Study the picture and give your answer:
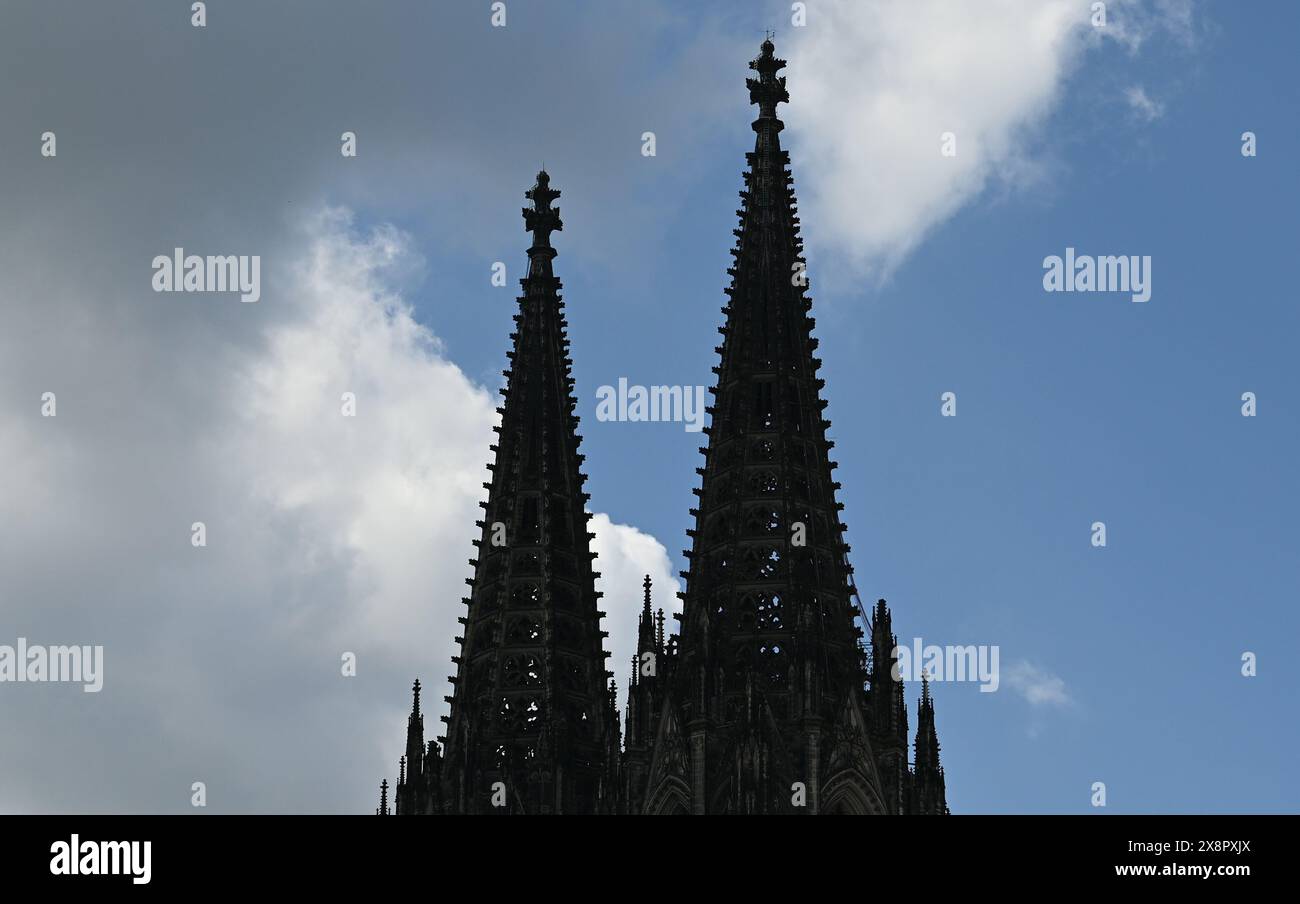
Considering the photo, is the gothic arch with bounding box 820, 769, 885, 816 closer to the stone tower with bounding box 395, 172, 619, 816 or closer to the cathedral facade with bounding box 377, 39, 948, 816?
the cathedral facade with bounding box 377, 39, 948, 816

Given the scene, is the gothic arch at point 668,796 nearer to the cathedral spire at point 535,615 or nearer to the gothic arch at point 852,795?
the cathedral spire at point 535,615

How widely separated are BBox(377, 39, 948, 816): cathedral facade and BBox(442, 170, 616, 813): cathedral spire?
7 cm

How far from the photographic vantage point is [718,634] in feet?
314

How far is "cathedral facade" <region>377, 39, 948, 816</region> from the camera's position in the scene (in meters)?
93.6

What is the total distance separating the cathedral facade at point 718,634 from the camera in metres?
93.6

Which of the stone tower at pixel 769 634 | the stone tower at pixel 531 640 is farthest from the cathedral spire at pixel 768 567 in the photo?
the stone tower at pixel 531 640

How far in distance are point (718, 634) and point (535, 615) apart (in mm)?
7827

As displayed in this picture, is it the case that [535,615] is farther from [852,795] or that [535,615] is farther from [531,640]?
[852,795]

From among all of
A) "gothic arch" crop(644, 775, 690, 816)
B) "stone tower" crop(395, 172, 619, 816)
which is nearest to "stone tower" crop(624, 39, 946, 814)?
"gothic arch" crop(644, 775, 690, 816)

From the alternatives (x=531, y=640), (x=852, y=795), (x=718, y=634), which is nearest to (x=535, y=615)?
(x=531, y=640)
